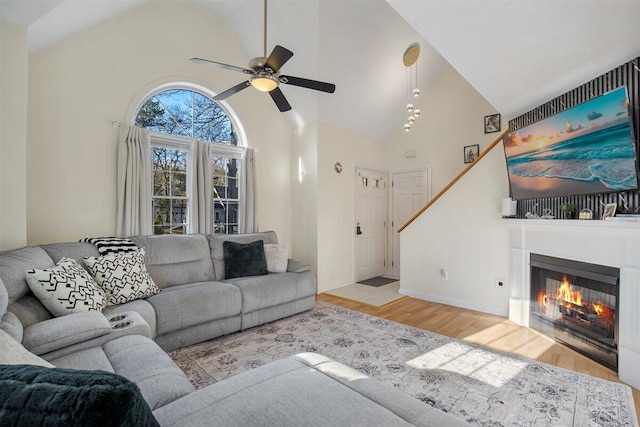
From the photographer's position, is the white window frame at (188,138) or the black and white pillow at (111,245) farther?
the white window frame at (188,138)

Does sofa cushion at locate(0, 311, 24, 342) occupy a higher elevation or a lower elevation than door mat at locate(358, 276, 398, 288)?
higher

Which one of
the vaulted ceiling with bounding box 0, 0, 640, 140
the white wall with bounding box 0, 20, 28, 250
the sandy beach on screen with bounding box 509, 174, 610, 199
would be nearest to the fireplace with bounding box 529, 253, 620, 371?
the sandy beach on screen with bounding box 509, 174, 610, 199

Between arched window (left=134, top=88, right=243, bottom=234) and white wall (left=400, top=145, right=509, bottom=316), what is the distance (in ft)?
9.07

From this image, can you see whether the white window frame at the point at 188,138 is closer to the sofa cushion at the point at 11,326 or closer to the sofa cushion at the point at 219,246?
the sofa cushion at the point at 219,246

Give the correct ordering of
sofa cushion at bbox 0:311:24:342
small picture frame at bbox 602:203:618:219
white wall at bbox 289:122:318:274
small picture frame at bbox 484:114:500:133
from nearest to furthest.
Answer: sofa cushion at bbox 0:311:24:342
small picture frame at bbox 602:203:618:219
white wall at bbox 289:122:318:274
small picture frame at bbox 484:114:500:133

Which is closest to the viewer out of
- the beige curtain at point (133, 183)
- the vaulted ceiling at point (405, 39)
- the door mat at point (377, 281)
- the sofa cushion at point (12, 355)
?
the sofa cushion at point (12, 355)

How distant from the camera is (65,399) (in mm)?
424

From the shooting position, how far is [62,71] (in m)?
3.05

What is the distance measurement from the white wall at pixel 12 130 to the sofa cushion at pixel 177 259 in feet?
3.11

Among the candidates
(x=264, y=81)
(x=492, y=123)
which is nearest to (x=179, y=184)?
(x=264, y=81)

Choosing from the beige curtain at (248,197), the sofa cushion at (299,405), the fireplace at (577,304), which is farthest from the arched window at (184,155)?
the fireplace at (577,304)

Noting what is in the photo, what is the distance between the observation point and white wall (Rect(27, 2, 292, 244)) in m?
2.95

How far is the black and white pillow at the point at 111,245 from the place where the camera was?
Answer: 2.85 m

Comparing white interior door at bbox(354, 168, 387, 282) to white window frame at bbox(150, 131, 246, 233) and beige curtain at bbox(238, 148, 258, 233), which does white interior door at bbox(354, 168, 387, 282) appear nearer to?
beige curtain at bbox(238, 148, 258, 233)
